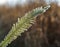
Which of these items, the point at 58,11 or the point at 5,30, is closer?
the point at 5,30

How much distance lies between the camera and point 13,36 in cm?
99

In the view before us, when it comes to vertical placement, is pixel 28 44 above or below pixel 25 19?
below

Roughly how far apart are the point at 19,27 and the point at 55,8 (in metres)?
5.91

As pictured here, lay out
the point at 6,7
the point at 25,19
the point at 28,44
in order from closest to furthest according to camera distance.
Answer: the point at 25,19
the point at 28,44
the point at 6,7

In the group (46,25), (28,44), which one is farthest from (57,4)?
(28,44)

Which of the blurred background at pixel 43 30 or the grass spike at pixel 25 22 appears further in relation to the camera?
the blurred background at pixel 43 30

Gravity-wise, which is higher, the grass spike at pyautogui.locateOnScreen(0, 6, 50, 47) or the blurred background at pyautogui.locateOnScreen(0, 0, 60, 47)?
the grass spike at pyautogui.locateOnScreen(0, 6, 50, 47)

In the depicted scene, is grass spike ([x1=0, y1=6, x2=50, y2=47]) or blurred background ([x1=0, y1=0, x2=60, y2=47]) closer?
grass spike ([x1=0, y1=6, x2=50, y2=47])

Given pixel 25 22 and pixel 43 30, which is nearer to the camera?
pixel 25 22

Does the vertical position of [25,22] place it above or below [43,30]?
above

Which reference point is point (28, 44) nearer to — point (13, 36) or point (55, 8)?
point (55, 8)

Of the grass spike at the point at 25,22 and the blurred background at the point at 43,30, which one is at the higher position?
the grass spike at the point at 25,22

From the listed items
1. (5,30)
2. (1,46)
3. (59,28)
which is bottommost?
(59,28)

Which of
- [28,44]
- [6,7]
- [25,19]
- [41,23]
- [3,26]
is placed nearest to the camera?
[25,19]
